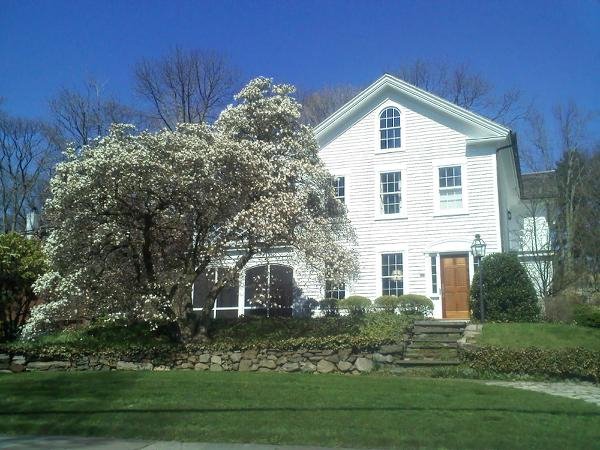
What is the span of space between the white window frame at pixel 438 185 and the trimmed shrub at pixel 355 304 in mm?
4020

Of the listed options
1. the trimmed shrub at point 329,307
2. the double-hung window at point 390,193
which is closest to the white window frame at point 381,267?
the double-hung window at point 390,193

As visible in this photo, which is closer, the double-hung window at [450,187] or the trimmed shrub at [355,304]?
the trimmed shrub at [355,304]

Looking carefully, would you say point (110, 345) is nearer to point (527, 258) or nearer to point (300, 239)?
point (300, 239)

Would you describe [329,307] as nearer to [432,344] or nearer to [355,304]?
[355,304]

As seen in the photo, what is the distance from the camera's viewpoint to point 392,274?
21891mm

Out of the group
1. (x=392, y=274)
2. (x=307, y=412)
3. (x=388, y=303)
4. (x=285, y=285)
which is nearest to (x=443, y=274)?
(x=392, y=274)

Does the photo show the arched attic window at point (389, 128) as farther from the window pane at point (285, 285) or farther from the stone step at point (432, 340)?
the stone step at point (432, 340)

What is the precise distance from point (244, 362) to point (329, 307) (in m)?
6.20

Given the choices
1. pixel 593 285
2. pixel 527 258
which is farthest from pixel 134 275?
pixel 593 285

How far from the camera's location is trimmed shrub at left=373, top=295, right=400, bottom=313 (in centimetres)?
2002

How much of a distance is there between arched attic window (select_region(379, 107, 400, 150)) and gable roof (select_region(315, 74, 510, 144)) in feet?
2.34

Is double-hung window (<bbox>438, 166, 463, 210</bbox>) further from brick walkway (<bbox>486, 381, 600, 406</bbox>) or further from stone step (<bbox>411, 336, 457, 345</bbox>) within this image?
brick walkway (<bbox>486, 381, 600, 406</bbox>)

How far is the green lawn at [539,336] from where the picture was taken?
14727 millimetres

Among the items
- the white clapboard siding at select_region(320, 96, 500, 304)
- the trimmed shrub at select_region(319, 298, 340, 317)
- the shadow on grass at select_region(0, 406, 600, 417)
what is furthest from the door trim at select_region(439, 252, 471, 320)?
the shadow on grass at select_region(0, 406, 600, 417)
